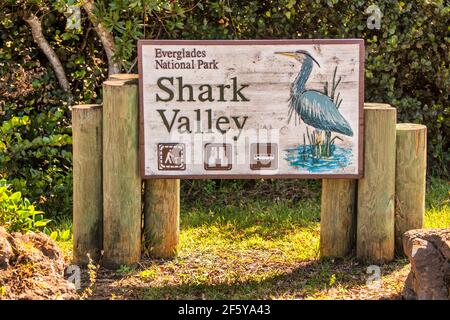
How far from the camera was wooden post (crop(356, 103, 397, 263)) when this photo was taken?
5.54 meters

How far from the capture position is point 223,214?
7062 mm

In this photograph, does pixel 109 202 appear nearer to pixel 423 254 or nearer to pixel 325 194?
pixel 325 194

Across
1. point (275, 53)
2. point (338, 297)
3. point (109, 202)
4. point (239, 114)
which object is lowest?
point (338, 297)

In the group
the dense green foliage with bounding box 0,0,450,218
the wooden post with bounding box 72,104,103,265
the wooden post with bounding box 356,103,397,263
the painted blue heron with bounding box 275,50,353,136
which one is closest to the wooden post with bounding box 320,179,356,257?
the wooden post with bounding box 356,103,397,263

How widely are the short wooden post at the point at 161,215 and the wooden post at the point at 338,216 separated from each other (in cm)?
95

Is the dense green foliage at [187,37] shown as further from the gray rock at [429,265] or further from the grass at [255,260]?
the gray rock at [429,265]

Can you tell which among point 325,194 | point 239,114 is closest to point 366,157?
point 325,194

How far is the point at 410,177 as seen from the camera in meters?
5.68

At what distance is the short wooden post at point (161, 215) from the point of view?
226 inches

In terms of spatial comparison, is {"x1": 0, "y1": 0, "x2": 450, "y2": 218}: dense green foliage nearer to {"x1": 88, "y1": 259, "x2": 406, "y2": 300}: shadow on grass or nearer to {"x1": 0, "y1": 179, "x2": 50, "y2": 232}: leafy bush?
{"x1": 0, "y1": 179, "x2": 50, "y2": 232}: leafy bush

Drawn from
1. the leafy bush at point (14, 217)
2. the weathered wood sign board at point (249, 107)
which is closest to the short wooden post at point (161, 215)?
the weathered wood sign board at point (249, 107)

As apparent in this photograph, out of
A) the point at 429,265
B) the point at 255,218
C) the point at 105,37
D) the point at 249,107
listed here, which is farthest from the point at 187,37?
the point at 429,265

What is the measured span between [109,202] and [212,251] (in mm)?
900

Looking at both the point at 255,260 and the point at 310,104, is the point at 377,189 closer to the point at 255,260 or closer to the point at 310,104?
the point at 310,104
